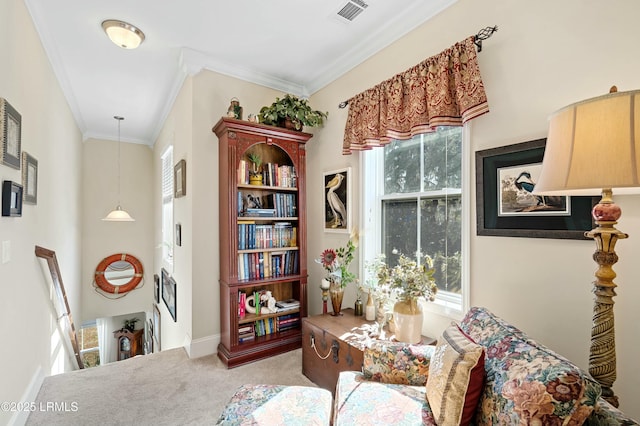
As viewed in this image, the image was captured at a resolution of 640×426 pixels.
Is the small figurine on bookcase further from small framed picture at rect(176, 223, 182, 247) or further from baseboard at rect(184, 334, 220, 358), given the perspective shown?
baseboard at rect(184, 334, 220, 358)

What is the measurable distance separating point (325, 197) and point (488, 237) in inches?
62.9

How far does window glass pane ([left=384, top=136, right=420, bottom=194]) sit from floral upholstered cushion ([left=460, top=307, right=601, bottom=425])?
1304 millimetres

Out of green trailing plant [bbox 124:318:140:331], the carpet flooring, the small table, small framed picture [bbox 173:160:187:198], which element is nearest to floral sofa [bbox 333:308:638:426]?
the small table

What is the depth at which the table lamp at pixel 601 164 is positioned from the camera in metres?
0.87

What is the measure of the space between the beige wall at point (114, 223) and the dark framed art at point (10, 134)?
12.6 ft

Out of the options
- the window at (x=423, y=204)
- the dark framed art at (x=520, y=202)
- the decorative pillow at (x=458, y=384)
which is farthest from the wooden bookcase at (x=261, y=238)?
the decorative pillow at (x=458, y=384)

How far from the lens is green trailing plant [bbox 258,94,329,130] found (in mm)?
2855

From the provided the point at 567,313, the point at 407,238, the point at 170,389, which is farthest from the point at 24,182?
the point at 567,313

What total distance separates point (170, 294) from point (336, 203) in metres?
2.50

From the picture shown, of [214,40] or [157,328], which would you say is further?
[157,328]

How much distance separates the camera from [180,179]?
3.10m

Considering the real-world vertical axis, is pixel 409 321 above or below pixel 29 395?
above

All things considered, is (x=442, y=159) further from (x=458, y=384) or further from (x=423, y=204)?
(x=458, y=384)

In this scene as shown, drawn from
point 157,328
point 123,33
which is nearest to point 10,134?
point 123,33
